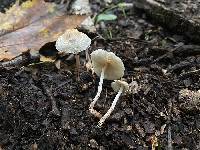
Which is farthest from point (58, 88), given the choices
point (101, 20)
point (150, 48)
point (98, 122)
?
point (101, 20)

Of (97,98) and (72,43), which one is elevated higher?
(72,43)

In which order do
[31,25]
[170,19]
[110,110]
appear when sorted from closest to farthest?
[110,110], [31,25], [170,19]

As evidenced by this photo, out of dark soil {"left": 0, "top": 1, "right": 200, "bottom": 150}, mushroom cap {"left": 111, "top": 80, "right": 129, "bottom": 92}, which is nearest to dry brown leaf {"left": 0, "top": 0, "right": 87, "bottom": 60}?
dark soil {"left": 0, "top": 1, "right": 200, "bottom": 150}

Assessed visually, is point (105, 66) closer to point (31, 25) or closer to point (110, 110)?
point (110, 110)

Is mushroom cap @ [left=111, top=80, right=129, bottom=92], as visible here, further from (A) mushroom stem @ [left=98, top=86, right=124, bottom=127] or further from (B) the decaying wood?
(B) the decaying wood

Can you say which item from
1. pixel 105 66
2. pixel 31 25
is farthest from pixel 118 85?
pixel 31 25

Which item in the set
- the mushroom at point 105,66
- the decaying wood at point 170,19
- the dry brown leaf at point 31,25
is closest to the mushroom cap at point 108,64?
the mushroom at point 105,66
